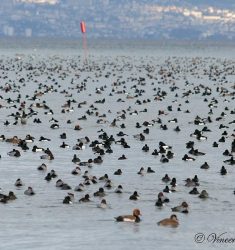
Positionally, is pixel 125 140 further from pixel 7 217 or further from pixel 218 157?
pixel 7 217

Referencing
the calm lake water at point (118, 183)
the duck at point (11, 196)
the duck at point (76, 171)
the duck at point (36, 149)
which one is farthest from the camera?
the duck at point (36, 149)

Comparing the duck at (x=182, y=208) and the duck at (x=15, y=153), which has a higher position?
the duck at (x=182, y=208)

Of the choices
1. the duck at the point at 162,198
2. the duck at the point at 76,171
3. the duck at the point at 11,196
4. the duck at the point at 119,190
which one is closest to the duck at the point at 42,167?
the duck at the point at 76,171

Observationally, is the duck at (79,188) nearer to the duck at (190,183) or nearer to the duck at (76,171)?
the duck at (76,171)

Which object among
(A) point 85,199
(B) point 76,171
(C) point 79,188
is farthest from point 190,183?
(A) point 85,199

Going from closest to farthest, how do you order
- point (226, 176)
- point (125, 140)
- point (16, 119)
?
1. point (226, 176)
2. point (125, 140)
3. point (16, 119)

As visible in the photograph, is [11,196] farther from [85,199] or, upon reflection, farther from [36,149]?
[36,149]

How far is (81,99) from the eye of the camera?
9831cm

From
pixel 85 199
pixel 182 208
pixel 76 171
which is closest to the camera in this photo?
pixel 182 208

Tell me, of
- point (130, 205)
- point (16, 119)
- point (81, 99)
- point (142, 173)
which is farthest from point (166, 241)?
point (81, 99)

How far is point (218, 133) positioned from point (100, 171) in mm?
18566

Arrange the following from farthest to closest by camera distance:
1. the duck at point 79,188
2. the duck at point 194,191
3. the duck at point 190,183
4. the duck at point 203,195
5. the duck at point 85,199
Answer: the duck at point 190,183 < the duck at point 79,188 < the duck at point 194,191 < the duck at point 203,195 < the duck at point 85,199

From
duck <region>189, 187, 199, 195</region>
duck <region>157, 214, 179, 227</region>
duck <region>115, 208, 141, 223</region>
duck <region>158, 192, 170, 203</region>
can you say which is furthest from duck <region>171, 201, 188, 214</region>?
duck <region>189, 187, 199, 195</region>

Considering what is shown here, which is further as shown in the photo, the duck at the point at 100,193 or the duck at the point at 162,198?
the duck at the point at 100,193
